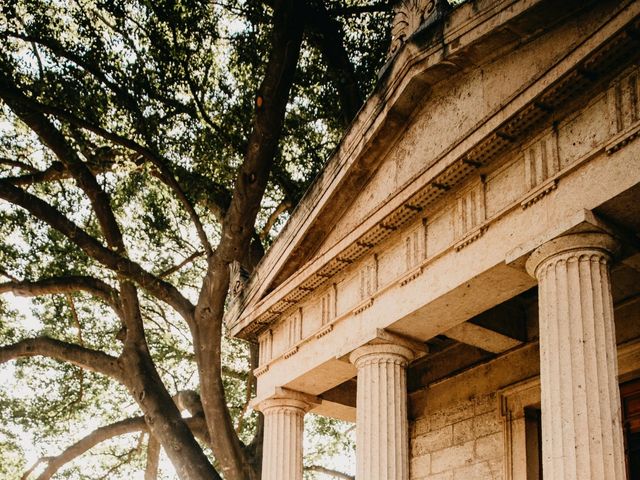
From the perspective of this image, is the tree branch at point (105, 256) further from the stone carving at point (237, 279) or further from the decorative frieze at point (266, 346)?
the decorative frieze at point (266, 346)

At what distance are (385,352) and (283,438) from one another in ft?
8.96

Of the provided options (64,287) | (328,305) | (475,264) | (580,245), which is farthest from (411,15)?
(64,287)

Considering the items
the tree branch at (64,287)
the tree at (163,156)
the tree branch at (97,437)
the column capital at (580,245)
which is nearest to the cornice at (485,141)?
the column capital at (580,245)

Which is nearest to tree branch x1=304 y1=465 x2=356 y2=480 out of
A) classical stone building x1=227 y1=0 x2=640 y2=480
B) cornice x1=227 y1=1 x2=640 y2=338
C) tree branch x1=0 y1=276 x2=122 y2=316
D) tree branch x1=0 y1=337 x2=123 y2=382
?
tree branch x1=0 y1=337 x2=123 y2=382

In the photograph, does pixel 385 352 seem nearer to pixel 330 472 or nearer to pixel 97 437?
pixel 97 437

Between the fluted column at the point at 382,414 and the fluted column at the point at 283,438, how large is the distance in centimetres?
213

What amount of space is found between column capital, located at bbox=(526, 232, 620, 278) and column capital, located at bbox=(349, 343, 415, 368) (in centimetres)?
301

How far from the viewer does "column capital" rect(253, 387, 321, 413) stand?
13148 millimetres

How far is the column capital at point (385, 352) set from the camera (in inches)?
441

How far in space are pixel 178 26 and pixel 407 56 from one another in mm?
7941

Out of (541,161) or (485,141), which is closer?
(541,161)

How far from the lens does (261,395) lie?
532 inches

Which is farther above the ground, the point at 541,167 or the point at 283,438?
the point at 541,167

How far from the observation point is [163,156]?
56.5 ft
